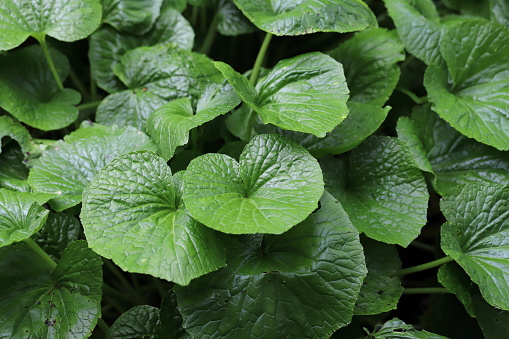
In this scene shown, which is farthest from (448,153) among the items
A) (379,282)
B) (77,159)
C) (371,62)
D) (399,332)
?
(77,159)

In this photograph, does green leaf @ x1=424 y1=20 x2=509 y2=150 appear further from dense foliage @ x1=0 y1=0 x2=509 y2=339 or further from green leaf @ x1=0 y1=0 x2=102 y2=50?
green leaf @ x1=0 y1=0 x2=102 y2=50

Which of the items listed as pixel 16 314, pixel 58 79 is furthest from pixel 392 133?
pixel 16 314

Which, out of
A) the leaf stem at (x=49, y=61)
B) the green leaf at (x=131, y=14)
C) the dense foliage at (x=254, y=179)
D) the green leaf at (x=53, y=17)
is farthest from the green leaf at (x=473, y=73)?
the leaf stem at (x=49, y=61)

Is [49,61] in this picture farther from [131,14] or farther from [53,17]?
[131,14]

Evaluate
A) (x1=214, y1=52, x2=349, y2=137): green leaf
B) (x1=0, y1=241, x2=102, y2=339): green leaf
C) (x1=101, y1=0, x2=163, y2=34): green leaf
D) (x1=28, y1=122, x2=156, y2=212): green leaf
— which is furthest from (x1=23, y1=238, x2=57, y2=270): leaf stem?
(x1=101, y1=0, x2=163, y2=34): green leaf

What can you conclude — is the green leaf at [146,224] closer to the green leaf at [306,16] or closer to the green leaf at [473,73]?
the green leaf at [306,16]
